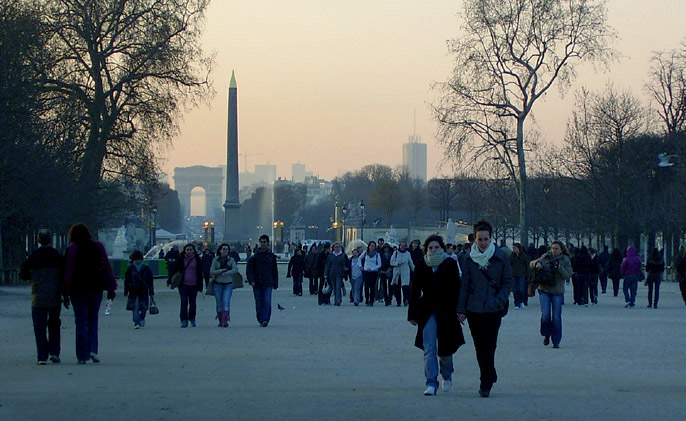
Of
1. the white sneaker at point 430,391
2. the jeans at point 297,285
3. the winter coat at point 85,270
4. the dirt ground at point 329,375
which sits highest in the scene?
the winter coat at point 85,270

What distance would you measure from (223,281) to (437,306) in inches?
407

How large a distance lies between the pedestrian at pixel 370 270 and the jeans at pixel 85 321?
1545 cm

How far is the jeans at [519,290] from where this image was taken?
89.8 ft

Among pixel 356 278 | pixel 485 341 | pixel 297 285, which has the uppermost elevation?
pixel 356 278

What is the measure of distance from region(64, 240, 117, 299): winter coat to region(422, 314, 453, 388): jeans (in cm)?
457

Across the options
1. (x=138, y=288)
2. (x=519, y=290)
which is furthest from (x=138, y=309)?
(x=519, y=290)

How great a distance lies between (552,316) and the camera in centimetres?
1683

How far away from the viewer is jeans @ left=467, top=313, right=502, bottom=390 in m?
11.0

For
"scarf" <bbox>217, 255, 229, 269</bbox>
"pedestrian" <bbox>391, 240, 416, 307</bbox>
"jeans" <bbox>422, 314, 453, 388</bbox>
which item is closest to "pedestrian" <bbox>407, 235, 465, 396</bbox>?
"jeans" <bbox>422, 314, 453, 388</bbox>

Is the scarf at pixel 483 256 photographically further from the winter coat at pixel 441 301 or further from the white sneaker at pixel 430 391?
the white sneaker at pixel 430 391

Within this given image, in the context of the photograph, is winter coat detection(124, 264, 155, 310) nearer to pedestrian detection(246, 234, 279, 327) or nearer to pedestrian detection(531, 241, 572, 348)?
pedestrian detection(246, 234, 279, 327)

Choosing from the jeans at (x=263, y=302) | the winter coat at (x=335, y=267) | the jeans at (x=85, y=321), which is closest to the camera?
the jeans at (x=85, y=321)

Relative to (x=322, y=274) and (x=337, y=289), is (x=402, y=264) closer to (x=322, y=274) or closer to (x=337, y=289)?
(x=337, y=289)

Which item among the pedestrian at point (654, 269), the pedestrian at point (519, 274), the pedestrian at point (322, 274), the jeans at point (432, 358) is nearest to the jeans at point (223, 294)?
the pedestrian at point (519, 274)
